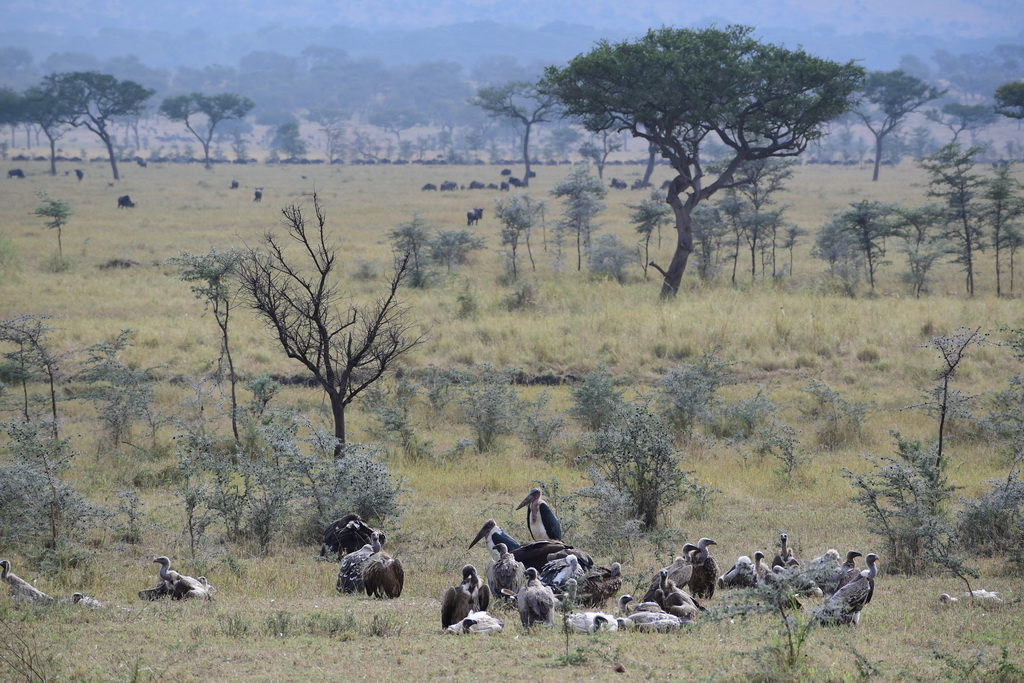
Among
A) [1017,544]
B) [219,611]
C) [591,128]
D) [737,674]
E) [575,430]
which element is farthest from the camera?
[591,128]

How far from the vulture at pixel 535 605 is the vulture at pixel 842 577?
2040 mm

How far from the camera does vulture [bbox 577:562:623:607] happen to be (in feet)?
21.6

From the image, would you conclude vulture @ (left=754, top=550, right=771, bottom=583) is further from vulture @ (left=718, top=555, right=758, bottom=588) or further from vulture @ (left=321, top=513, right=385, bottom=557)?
vulture @ (left=321, top=513, right=385, bottom=557)

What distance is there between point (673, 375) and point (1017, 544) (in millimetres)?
6066

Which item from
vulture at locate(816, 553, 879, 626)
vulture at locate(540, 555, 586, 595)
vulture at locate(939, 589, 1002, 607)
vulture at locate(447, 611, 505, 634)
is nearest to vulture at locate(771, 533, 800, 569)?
vulture at locate(816, 553, 879, 626)

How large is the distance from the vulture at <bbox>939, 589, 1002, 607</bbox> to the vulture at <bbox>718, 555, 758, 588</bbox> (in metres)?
1.39

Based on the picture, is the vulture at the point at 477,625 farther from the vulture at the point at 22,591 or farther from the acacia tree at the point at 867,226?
the acacia tree at the point at 867,226

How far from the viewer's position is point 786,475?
414 inches

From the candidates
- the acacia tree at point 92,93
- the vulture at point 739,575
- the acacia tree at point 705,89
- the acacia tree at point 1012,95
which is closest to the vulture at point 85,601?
the vulture at point 739,575

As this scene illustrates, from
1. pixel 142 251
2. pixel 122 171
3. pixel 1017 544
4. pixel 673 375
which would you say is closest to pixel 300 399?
pixel 673 375

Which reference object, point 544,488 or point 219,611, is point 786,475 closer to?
point 544,488

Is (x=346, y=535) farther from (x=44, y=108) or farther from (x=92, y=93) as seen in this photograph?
(x=44, y=108)

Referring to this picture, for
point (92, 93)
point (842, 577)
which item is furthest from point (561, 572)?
point (92, 93)

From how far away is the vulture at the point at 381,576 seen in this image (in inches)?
271
